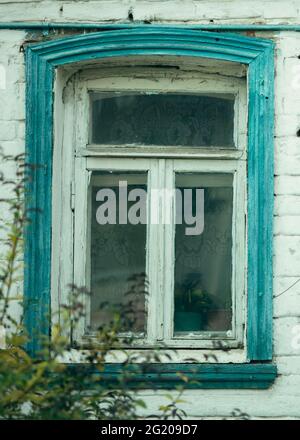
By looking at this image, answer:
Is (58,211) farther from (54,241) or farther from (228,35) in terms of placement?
(228,35)

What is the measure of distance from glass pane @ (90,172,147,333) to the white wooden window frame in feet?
0.15

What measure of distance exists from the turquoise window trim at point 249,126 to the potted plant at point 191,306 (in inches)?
11.4

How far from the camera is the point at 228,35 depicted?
15.5ft

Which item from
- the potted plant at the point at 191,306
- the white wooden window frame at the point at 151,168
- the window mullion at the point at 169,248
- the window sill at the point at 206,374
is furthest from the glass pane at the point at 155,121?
the window sill at the point at 206,374

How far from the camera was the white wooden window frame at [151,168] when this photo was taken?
4844 mm

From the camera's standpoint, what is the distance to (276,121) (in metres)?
4.74

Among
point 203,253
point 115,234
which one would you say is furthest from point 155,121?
point 203,253

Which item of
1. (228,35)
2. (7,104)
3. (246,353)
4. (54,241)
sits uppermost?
(228,35)

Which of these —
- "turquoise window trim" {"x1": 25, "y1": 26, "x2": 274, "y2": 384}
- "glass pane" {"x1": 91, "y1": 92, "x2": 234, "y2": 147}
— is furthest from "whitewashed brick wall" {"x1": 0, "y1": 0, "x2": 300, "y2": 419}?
"glass pane" {"x1": 91, "y1": 92, "x2": 234, "y2": 147}

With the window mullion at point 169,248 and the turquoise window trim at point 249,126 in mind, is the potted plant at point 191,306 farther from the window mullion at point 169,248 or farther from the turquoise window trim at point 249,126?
the turquoise window trim at point 249,126
